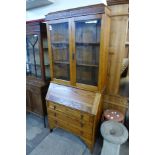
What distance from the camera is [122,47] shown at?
5.49ft

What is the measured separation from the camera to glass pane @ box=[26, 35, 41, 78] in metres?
2.12

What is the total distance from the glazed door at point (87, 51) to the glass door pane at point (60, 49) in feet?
0.59

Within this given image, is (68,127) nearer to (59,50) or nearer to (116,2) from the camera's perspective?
(59,50)

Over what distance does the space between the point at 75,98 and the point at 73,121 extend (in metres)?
0.35

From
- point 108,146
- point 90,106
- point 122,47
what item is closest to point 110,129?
point 108,146

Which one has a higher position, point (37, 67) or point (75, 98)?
point (37, 67)

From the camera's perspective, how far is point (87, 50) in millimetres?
1649

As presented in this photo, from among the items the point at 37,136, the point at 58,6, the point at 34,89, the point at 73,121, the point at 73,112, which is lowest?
the point at 37,136

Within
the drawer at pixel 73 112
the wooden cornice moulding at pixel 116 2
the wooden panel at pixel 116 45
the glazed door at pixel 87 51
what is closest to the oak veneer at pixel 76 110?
the drawer at pixel 73 112

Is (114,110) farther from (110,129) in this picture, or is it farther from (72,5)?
(72,5)

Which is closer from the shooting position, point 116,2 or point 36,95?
point 116,2

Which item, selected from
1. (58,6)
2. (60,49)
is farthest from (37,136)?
(58,6)

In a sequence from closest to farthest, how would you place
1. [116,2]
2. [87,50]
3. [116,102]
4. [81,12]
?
1. [81,12]
2. [116,2]
3. [87,50]
4. [116,102]
